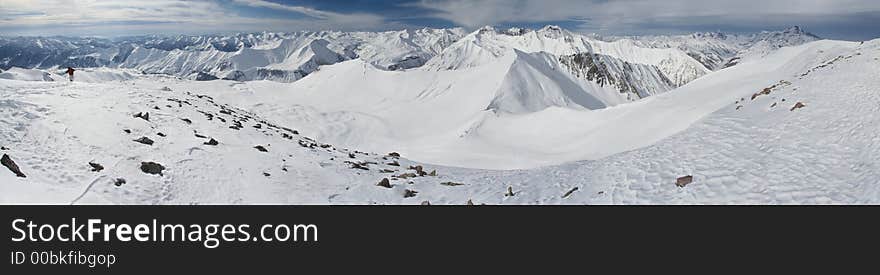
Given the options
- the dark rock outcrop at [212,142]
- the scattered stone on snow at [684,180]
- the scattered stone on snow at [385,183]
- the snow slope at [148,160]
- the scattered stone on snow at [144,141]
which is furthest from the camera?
the dark rock outcrop at [212,142]

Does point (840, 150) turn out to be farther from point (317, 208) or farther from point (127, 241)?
point (127, 241)

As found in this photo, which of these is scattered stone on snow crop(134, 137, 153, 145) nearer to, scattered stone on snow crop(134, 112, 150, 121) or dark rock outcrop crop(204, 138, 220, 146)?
dark rock outcrop crop(204, 138, 220, 146)

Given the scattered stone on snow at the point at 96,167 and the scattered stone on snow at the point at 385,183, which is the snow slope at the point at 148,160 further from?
the scattered stone on snow at the point at 385,183

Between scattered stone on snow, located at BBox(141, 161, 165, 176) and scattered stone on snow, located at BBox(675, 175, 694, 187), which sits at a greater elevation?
scattered stone on snow, located at BBox(675, 175, 694, 187)

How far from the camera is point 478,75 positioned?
12056 centimetres

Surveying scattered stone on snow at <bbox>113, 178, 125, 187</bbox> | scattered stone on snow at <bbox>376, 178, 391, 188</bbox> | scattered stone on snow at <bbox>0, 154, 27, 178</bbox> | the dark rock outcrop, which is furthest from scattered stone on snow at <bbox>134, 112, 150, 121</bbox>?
scattered stone on snow at <bbox>376, 178, 391, 188</bbox>

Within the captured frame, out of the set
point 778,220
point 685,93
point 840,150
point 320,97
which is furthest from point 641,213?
point 320,97

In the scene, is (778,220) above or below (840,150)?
below

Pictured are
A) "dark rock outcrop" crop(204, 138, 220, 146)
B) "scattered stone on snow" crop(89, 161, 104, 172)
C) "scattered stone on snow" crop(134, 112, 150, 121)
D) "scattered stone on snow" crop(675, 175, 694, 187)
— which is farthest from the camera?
"scattered stone on snow" crop(134, 112, 150, 121)

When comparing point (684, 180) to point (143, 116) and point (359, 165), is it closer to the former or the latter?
point (359, 165)

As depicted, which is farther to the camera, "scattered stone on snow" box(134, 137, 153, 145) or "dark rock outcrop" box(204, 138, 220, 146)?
"dark rock outcrop" box(204, 138, 220, 146)

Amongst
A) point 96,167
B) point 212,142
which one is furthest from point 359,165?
point 96,167

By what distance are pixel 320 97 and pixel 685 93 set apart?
87.2m

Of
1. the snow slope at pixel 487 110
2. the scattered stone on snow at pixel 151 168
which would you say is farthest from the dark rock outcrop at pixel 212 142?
the snow slope at pixel 487 110
